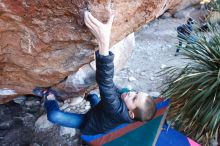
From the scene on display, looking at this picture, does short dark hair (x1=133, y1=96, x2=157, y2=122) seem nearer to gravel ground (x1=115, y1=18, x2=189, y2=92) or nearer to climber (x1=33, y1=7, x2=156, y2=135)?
climber (x1=33, y1=7, x2=156, y2=135)

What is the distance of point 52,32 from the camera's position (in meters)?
2.51

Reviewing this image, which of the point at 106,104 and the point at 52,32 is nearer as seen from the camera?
the point at 106,104

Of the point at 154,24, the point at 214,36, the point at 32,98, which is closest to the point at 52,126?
the point at 32,98

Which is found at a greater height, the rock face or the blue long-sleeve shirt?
the rock face

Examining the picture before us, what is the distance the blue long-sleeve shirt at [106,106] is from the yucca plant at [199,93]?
1207mm

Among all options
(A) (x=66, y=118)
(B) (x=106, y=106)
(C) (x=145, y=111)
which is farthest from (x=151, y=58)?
(B) (x=106, y=106)

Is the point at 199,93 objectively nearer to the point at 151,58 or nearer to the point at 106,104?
the point at 106,104

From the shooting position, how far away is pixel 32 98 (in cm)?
427

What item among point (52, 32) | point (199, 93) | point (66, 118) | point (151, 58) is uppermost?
point (52, 32)

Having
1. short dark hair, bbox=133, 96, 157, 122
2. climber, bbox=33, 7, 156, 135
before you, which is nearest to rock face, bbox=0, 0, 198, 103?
climber, bbox=33, 7, 156, 135

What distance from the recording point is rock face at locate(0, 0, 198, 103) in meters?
2.26

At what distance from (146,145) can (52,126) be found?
134cm

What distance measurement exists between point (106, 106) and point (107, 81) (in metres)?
0.26

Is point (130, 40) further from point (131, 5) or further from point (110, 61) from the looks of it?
point (110, 61)
